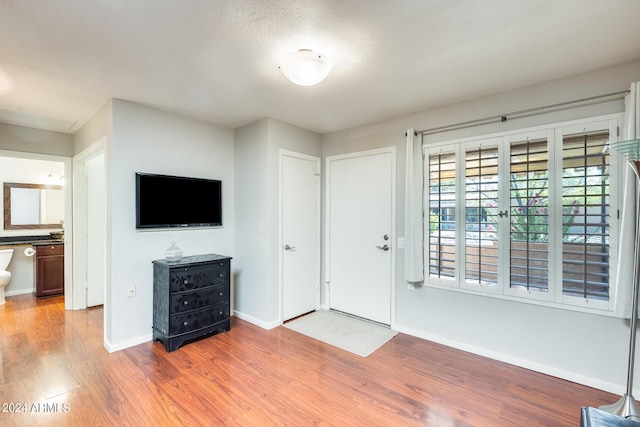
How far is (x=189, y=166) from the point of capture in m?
3.41

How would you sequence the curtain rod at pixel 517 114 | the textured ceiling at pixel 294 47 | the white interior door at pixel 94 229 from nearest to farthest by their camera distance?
the textured ceiling at pixel 294 47
the curtain rod at pixel 517 114
the white interior door at pixel 94 229

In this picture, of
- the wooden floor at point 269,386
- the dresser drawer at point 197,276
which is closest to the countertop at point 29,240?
the wooden floor at point 269,386

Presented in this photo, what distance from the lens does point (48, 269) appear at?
4.64 meters

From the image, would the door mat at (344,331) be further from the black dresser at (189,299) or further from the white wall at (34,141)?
the white wall at (34,141)

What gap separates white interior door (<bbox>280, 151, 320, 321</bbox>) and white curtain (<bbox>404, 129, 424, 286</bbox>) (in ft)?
4.27

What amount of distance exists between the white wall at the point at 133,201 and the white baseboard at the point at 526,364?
2733mm

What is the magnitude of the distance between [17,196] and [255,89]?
16.7 ft

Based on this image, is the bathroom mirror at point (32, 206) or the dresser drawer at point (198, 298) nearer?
the dresser drawer at point (198, 298)

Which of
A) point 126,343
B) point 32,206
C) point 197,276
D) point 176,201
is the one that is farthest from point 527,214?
point 32,206

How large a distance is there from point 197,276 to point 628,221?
11.9 ft

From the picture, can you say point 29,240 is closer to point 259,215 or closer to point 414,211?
point 259,215

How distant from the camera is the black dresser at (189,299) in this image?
2.90 meters

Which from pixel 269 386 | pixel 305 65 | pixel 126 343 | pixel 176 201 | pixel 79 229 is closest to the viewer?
pixel 305 65

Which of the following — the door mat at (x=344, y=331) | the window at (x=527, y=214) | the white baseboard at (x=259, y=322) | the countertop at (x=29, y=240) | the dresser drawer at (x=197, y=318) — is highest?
the window at (x=527, y=214)
